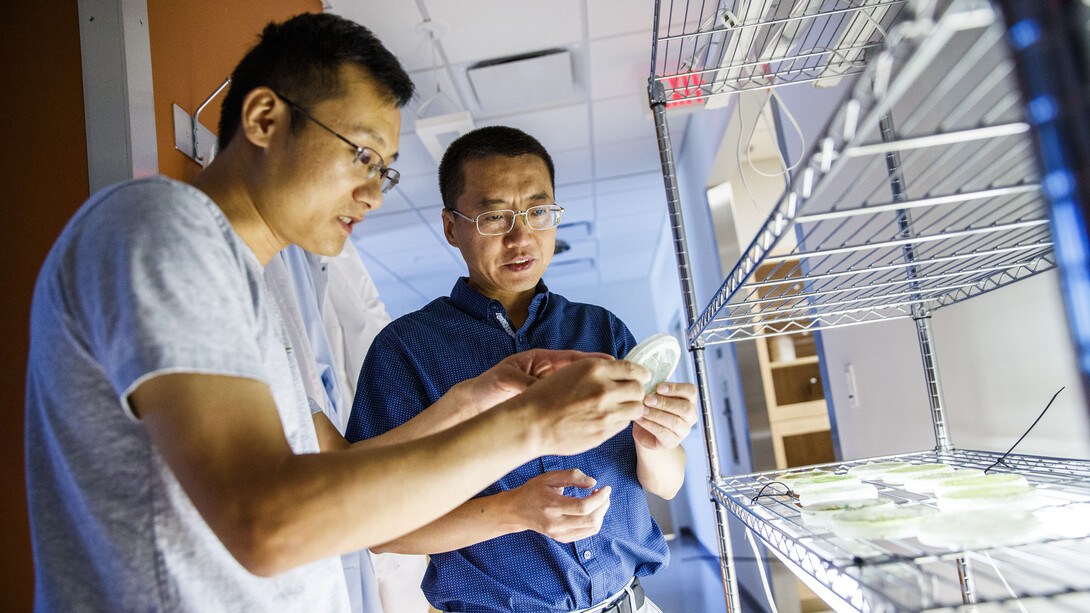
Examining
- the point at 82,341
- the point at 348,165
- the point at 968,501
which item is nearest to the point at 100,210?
the point at 82,341

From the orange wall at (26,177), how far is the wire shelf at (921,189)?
1.18 m

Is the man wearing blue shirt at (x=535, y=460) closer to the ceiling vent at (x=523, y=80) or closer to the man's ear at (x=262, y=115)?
the man's ear at (x=262, y=115)

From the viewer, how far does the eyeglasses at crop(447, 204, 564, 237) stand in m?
1.38

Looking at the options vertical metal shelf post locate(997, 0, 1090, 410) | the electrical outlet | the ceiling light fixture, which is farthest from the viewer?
the ceiling light fixture

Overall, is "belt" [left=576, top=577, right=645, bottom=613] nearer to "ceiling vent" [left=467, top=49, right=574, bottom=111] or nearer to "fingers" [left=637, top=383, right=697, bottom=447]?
"fingers" [left=637, top=383, right=697, bottom=447]

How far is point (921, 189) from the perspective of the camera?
1328 mm

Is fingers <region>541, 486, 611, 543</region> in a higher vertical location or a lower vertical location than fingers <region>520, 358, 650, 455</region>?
lower

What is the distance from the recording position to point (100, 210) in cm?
63

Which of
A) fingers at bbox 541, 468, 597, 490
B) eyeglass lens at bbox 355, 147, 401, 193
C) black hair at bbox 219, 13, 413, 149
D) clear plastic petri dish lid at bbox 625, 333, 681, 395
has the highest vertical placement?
black hair at bbox 219, 13, 413, 149

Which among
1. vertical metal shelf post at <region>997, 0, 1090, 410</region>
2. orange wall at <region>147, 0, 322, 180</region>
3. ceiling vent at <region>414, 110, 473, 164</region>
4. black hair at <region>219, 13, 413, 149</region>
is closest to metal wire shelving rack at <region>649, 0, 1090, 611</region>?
vertical metal shelf post at <region>997, 0, 1090, 410</region>

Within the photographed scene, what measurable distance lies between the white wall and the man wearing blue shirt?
58 cm

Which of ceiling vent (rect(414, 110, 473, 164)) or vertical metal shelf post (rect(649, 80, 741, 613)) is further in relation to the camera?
ceiling vent (rect(414, 110, 473, 164))

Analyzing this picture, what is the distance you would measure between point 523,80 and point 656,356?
263 centimetres

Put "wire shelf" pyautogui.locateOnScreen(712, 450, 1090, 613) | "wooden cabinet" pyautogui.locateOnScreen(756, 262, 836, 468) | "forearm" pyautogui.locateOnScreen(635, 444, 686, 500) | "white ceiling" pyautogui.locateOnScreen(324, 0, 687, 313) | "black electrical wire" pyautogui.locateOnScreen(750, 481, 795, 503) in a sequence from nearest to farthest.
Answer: "wire shelf" pyautogui.locateOnScreen(712, 450, 1090, 613), "black electrical wire" pyautogui.locateOnScreen(750, 481, 795, 503), "forearm" pyautogui.locateOnScreen(635, 444, 686, 500), "white ceiling" pyautogui.locateOnScreen(324, 0, 687, 313), "wooden cabinet" pyautogui.locateOnScreen(756, 262, 836, 468)
